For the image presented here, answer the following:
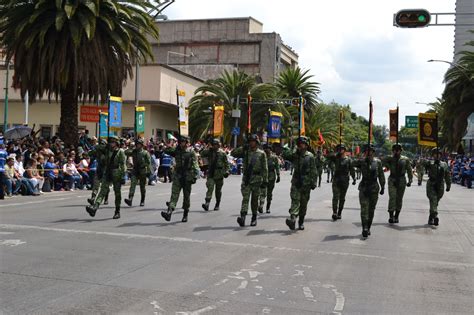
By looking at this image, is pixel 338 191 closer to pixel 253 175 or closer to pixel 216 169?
pixel 253 175

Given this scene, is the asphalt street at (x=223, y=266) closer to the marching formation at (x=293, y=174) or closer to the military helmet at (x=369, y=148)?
the marching formation at (x=293, y=174)

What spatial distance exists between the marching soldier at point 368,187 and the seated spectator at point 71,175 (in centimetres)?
1214

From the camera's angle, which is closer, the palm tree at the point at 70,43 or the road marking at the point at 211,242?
the road marking at the point at 211,242

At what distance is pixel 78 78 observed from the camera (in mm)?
24766

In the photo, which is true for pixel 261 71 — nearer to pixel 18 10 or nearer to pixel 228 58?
pixel 228 58

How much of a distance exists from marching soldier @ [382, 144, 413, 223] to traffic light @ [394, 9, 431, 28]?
221 inches

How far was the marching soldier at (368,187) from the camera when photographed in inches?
445

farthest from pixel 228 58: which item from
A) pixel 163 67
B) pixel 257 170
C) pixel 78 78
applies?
pixel 257 170

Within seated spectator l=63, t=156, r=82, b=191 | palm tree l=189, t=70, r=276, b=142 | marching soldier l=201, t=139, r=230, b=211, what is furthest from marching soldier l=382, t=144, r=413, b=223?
palm tree l=189, t=70, r=276, b=142

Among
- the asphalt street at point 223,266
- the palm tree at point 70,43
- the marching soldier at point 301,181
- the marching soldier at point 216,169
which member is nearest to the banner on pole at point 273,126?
the palm tree at point 70,43

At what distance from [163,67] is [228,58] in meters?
37.3

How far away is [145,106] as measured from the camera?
1858 inches

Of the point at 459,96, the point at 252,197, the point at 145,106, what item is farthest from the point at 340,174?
the point at 145,106

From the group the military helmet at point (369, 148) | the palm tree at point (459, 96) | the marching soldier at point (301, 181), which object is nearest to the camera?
the marching soldier at point (301, 181)
